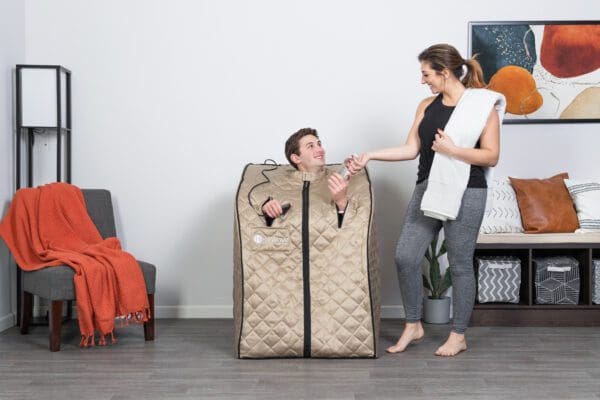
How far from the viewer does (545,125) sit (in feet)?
14.3

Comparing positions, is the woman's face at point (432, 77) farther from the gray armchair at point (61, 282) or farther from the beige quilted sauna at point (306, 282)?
the gray armchair at point (61, 282)

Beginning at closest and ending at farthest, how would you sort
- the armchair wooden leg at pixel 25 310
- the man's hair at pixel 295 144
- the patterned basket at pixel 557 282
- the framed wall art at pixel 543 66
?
the man's hair at pixel 295 144, the armchair wooden leg at pixel 25 310, the patterned basket at pixel 557 282, the framed wall art at pixel 543 66

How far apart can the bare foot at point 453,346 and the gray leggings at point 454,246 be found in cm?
3

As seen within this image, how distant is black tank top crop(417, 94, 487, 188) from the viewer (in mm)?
3299

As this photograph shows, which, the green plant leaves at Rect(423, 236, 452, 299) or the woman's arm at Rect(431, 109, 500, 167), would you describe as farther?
the green plant leaves at Rect(423, 236, 452, 299)

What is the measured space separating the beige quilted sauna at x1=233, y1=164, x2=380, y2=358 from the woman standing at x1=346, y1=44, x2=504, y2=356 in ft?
0.62

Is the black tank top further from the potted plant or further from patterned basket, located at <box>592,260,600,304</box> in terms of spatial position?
patterned basket, located at <box>592,260,600,304</box>

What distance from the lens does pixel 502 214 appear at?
412 centimetres

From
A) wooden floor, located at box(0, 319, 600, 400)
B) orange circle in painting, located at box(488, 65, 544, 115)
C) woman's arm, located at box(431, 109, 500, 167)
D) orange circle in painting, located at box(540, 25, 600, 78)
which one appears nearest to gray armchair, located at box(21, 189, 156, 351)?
wooden floor, located at box(0, 319, 600, 400)

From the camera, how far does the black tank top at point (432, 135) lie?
3.30 meters

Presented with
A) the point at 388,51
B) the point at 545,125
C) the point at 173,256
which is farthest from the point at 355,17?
the point at 173,256

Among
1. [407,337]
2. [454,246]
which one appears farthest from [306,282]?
[454,246]

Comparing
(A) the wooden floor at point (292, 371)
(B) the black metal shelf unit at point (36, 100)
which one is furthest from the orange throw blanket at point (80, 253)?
(B) the black metal shelf unit at point (36, 100)

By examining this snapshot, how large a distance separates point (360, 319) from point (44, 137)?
2.17 m
